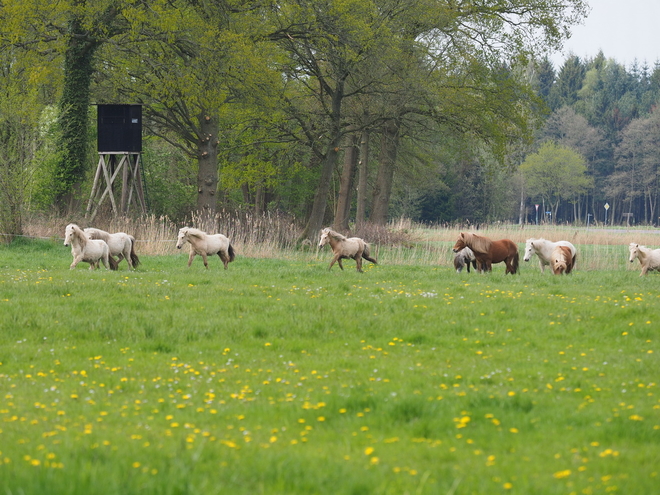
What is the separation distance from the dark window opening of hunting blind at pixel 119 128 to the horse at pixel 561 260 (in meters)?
18.2

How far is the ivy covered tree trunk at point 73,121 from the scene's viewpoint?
102 feet

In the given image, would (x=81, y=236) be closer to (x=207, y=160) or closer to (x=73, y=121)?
(x=73, y=121)

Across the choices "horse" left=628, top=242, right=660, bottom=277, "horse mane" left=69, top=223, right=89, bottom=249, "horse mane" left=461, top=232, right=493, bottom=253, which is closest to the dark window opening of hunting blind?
"horse mane" left=69, top=223, right=89, bottom=249

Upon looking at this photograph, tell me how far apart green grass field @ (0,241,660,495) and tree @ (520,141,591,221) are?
94.2 metres

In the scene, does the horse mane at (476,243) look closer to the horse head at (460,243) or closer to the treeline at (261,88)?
the horse head at (460,243)

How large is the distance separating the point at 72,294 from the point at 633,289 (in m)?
11.5

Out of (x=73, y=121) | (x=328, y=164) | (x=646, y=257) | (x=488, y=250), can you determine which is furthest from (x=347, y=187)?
(x=646, y=257)

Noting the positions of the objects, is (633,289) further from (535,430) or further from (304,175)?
(304,175)

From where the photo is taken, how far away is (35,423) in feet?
21.2

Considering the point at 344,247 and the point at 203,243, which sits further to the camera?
the point at 203,243

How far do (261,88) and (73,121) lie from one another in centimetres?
791

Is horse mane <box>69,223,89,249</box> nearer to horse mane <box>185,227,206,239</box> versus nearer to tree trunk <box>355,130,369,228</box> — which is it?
horse mane <box>185,227,206,239</box>

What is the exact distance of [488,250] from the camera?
853 inches

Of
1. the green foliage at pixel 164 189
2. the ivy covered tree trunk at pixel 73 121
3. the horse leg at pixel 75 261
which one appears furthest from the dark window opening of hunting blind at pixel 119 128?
the horse leg at pixel 75 261
